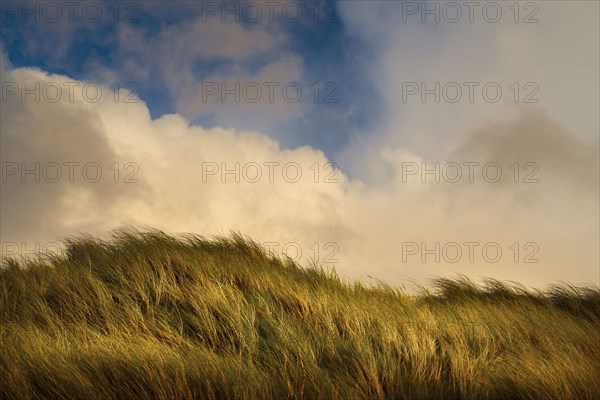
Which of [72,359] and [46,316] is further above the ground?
[46,316]

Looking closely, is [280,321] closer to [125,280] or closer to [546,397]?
[125,280]

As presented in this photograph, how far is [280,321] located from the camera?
485cm

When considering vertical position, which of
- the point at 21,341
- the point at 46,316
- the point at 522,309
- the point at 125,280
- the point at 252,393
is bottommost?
the point at 252,393

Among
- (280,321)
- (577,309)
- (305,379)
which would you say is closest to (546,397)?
(305,379)

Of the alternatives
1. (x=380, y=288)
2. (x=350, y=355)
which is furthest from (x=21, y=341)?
(x=380, y=288)

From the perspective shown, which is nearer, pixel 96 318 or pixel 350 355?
pixel 350 355

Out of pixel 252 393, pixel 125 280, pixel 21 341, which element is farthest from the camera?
pixel 125 280

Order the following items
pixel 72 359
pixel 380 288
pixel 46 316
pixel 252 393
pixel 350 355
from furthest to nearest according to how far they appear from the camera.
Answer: pixel 380 288, pixel 46 316, pixel 350 355, pixel 72 359, pixel 252 393

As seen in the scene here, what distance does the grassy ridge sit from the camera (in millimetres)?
3674

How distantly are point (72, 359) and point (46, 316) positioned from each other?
42.6 inches

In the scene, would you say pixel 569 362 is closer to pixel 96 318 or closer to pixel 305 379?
pixel 305 379

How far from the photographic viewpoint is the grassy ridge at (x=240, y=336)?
12.1ft

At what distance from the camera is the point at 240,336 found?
15.1 ft

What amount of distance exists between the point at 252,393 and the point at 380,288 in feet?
13.3
